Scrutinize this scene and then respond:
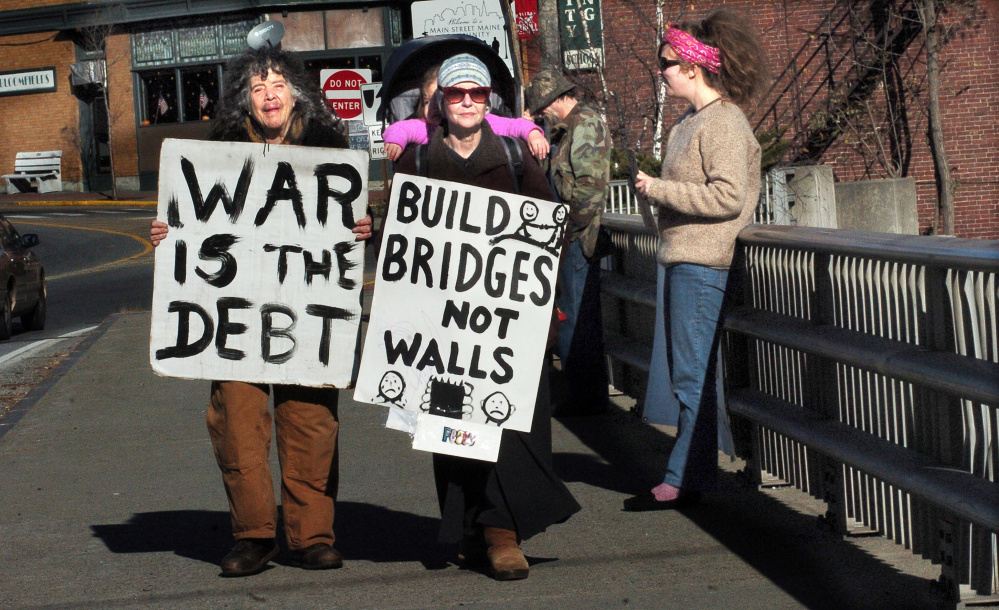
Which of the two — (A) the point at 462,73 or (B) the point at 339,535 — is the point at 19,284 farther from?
(A) the point at 462,73

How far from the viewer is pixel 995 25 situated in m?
24.5

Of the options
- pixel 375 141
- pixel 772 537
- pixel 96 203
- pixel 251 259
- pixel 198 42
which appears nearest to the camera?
pixel 251 259

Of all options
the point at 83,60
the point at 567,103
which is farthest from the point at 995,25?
the point at 83,60

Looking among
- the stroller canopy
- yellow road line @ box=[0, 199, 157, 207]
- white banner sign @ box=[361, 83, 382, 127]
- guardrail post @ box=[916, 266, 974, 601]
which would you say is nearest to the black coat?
guardrail post @ box=[916, 266, 974, 601]

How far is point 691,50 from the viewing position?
17.8 feet

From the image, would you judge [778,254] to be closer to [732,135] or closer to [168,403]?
[732,135]

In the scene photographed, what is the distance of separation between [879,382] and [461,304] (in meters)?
1.52

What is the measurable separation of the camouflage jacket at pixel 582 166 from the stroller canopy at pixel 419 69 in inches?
18.8

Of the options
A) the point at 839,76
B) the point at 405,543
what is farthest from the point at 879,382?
the point at 839,76

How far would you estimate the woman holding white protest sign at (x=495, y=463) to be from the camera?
15.8 ft

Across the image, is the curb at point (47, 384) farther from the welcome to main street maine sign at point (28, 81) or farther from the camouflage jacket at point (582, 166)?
the welcome to main street maine sign at point (28, 81)

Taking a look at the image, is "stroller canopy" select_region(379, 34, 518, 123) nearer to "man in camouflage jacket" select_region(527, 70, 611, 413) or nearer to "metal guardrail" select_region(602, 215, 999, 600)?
"man in camouflage jacket" select_region(527, 70, 611, 413)

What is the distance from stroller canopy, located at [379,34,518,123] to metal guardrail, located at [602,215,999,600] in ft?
8.36

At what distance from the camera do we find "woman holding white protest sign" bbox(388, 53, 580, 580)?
189 inches
